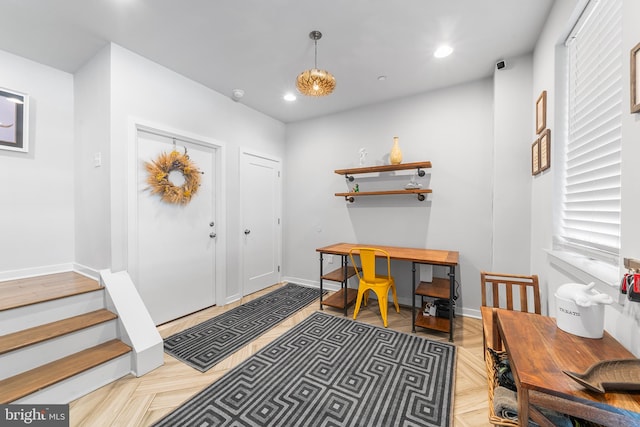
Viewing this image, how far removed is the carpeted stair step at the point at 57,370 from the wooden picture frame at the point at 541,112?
3.68 meters

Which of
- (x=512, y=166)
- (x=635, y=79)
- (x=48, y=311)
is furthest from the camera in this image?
(x=512, y=166)

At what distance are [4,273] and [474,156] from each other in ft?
16.2

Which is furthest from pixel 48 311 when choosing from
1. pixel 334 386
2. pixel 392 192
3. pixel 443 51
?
pixel 443 51

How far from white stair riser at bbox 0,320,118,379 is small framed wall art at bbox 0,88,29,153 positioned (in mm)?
1885

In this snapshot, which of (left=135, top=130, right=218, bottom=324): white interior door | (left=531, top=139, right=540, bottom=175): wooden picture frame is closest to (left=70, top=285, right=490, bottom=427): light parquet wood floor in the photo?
(left=135, top=130, right=218, bottom=324): white interior door

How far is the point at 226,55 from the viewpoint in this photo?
254 cm

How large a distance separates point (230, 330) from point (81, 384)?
1.16 m

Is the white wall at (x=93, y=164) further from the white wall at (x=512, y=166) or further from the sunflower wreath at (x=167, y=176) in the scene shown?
the white wall at (x=512, y=166)

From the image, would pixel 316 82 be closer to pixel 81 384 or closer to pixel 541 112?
pixel 541 112

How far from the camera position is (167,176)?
110 inches

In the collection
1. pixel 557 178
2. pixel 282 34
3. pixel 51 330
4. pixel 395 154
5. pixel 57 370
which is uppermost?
pixel 282 34

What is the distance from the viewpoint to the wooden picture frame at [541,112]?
2033 mm

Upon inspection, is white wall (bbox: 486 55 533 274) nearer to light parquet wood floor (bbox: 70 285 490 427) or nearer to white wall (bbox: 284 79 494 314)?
white wall (bbox: 284 79 494 314)

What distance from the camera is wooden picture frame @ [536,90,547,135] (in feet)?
6.67
